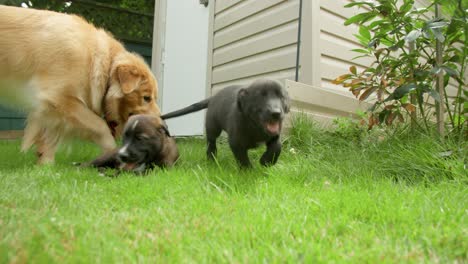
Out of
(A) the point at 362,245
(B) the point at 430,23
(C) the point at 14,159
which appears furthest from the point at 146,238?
(C) the point at 14,159

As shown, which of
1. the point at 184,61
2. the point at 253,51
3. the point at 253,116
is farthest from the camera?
the point at 184,61

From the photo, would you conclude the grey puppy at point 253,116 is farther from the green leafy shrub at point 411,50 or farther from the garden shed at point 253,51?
the garden shed at point 253,51

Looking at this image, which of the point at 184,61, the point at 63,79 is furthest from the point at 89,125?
the point at 184,61

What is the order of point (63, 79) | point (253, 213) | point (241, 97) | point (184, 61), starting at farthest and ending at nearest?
point (184, 61)
point (63, 79)
point (241, 97)
point (253, 213)

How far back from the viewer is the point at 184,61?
7902 millimetres

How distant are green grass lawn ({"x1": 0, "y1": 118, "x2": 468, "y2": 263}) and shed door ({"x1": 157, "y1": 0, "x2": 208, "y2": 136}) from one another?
4.30 m

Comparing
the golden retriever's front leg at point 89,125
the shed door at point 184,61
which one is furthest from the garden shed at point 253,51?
the golden retriever's front leg at point 89,125

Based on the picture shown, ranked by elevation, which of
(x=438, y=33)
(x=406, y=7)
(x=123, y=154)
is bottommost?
(x=123, y=154)

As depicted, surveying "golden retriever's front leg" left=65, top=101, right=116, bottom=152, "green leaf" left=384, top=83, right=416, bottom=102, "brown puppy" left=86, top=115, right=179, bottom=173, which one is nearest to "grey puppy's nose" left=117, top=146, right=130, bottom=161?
"brown puppy" left=86, top=115, right=179, bottom=173

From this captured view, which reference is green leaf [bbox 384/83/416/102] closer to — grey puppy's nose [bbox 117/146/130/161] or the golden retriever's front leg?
grey puppy's nose [bbox 117/146/130/161]

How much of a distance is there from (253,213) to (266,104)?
3.82ft

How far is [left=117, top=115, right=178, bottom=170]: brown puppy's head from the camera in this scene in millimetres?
3678

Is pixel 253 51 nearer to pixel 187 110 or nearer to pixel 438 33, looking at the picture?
pixel 187 110

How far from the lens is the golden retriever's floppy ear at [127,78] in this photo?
13.4ft
